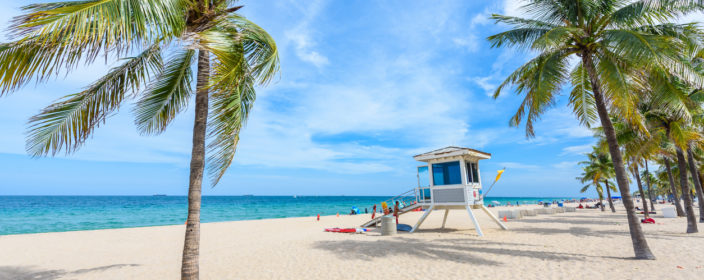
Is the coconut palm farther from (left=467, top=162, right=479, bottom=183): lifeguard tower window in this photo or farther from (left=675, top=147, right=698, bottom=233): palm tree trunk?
(left=467, top=162, right=479, bottom=183): lifeguard tower window

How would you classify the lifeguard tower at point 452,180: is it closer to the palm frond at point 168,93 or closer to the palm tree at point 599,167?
the palm frond at point 168,93

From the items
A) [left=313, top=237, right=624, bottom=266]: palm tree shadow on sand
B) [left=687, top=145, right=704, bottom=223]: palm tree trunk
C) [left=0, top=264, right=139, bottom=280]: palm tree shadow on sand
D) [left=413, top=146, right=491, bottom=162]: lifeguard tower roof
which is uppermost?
[left=413, top=146, right=491, bottom=162]: lifeguard tower roof

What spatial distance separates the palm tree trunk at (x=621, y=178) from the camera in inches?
333

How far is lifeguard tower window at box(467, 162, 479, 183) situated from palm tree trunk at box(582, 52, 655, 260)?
5.88 meters

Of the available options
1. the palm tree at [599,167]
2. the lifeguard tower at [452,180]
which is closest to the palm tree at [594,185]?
the palm tree at [599,167]

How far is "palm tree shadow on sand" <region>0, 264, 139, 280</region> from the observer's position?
331 inches

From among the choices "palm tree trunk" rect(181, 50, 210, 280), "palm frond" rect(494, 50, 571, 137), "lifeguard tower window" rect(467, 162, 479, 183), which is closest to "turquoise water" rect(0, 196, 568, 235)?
"lifeguard tower window" rect(467, 162, 479, 183)

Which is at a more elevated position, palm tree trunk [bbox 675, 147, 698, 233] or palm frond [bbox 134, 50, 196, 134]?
palm frond [bbox 134, 50, 196, 134]

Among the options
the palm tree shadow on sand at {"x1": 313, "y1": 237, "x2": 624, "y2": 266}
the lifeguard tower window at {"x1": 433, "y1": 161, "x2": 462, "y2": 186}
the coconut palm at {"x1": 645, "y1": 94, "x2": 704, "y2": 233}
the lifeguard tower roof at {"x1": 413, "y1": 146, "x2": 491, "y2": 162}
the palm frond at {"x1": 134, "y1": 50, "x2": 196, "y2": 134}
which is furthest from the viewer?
the lifeguard tower window at {"x1": 433, "y1": 161, "x2": 462, "y2": 186}

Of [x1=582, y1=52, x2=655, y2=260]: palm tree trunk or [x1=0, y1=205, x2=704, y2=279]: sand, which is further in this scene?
[x1=582, y1=52, x2=655, y2=260]: palm tree trunk

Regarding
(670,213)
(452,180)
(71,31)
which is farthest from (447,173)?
(670,213)

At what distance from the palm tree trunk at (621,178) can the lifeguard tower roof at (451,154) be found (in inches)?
208

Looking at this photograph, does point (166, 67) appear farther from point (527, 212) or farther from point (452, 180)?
point (527, 212)

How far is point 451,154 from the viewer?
46.6 feet
